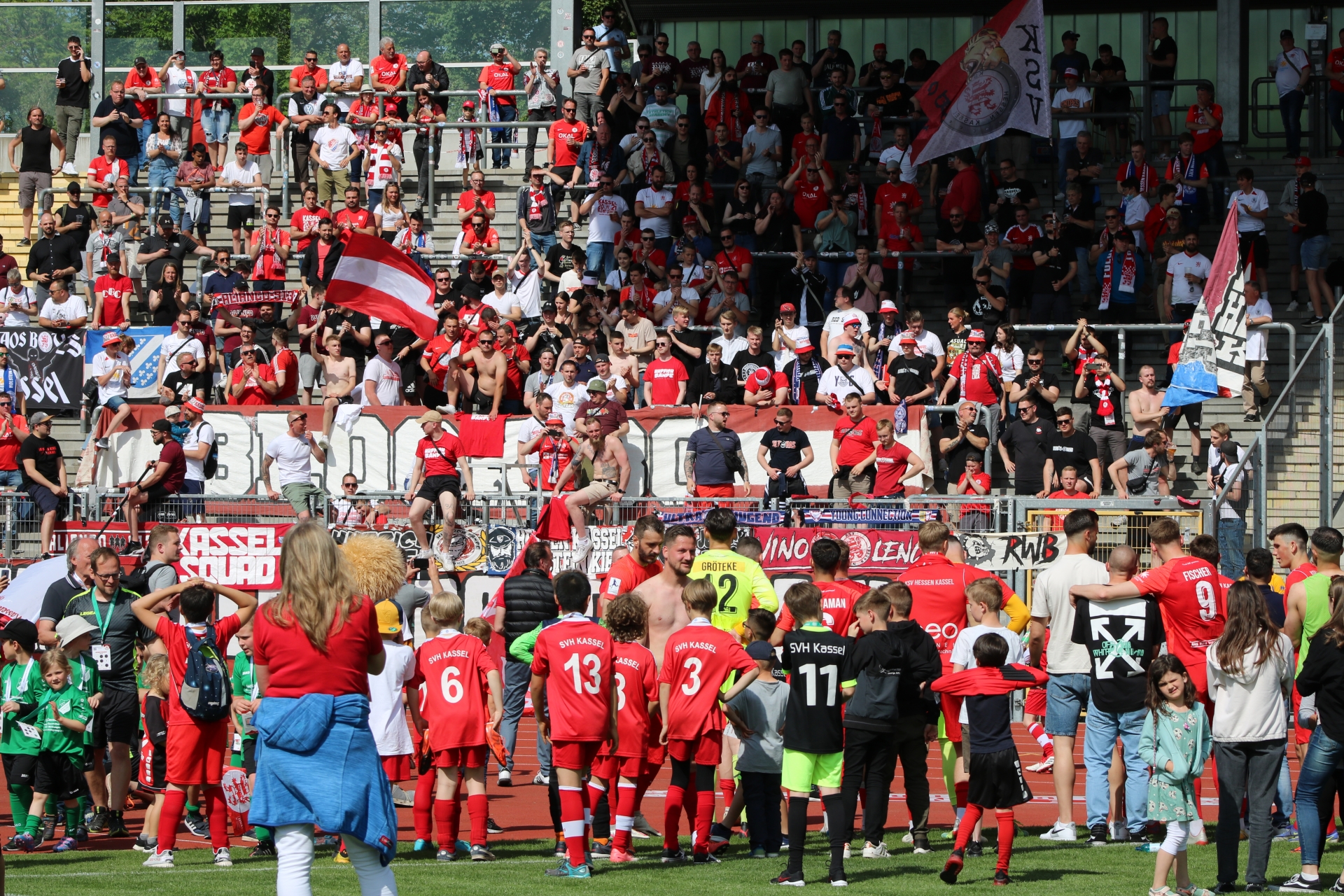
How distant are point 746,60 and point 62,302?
11.1m

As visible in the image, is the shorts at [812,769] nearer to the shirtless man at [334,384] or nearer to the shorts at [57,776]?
the shorts at [57,776]

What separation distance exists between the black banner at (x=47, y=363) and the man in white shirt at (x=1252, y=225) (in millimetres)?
15710

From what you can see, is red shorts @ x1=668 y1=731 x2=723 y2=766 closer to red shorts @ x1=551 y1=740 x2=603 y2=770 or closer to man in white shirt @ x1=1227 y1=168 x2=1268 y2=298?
red shorts @ x1=551 y1=740 x2=603 y2=770

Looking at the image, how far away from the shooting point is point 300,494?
20.0 meters

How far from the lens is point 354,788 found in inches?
269

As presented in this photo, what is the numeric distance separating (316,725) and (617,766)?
3.70m

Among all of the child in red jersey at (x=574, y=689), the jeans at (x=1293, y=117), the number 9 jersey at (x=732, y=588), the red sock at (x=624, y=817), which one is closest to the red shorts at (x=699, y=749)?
the red sock at (x=624, y=817)

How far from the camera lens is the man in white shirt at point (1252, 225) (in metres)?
22.2

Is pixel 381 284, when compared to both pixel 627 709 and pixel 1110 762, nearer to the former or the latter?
pixel 627 709

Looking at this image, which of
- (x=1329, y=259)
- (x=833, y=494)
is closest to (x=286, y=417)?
(x=833, y=494)

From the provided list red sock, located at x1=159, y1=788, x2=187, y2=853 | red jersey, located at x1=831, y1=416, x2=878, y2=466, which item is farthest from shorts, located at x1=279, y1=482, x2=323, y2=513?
red sock, located at x1=159, y1=788, x2=187, y2=853

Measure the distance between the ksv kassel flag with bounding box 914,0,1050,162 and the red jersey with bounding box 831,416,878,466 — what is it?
5.90m

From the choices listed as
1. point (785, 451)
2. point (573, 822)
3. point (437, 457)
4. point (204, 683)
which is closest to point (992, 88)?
point (785, 451)

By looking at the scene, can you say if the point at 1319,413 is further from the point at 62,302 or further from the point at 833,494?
the point at 62,302
